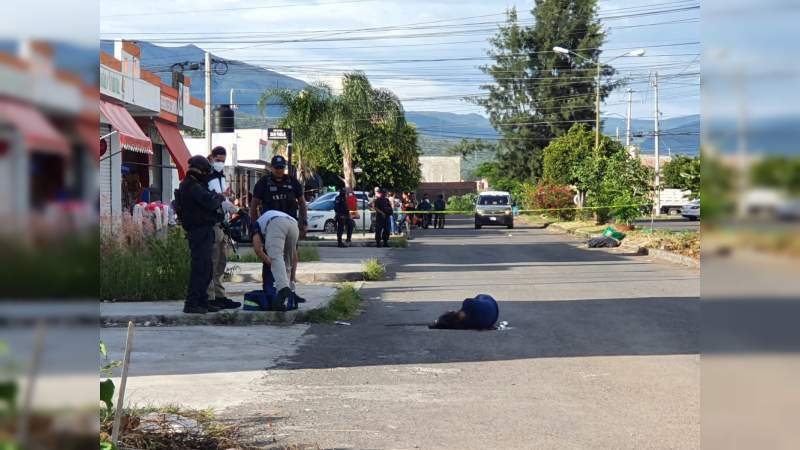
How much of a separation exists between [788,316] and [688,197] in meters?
24.1

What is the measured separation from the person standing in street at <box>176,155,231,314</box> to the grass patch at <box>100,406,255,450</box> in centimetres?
562

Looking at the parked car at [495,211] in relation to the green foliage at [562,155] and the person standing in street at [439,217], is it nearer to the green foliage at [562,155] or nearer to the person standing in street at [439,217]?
the person standing in street at [439,217]

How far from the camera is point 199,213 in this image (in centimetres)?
1220

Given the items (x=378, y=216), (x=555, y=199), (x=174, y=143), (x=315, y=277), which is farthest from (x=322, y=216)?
(x=315, y=277)

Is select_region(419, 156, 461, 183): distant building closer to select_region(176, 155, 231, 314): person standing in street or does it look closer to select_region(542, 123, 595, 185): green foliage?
select_region(542, 123, 595, 185): green foliage

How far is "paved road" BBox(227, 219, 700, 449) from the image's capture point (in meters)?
6.66

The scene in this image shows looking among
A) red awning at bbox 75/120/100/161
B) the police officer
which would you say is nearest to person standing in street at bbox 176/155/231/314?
the police officer

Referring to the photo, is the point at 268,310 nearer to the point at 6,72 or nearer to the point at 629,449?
the point at 629,449

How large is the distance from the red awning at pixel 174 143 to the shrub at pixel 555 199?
26.2 m

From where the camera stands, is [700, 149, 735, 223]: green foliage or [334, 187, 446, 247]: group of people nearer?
[700, 149, 735, 223]: green foliage

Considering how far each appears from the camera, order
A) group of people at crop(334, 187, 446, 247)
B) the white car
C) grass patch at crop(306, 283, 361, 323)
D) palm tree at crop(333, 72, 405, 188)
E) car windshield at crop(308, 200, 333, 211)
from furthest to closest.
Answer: palm tree at crop(333, 72, 405, 188) → car windshield at crop(308, 200, 333, 211) → the white car → group of people at crop(334, 187, 446, 247) → grass patch at crop(306, 283, 361, 323)

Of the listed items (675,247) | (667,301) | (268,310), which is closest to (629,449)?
(268,310)

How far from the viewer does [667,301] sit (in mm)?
15500

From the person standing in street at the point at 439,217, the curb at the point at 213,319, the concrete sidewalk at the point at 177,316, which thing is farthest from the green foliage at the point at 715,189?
the person standing in street at the point at 439,217
